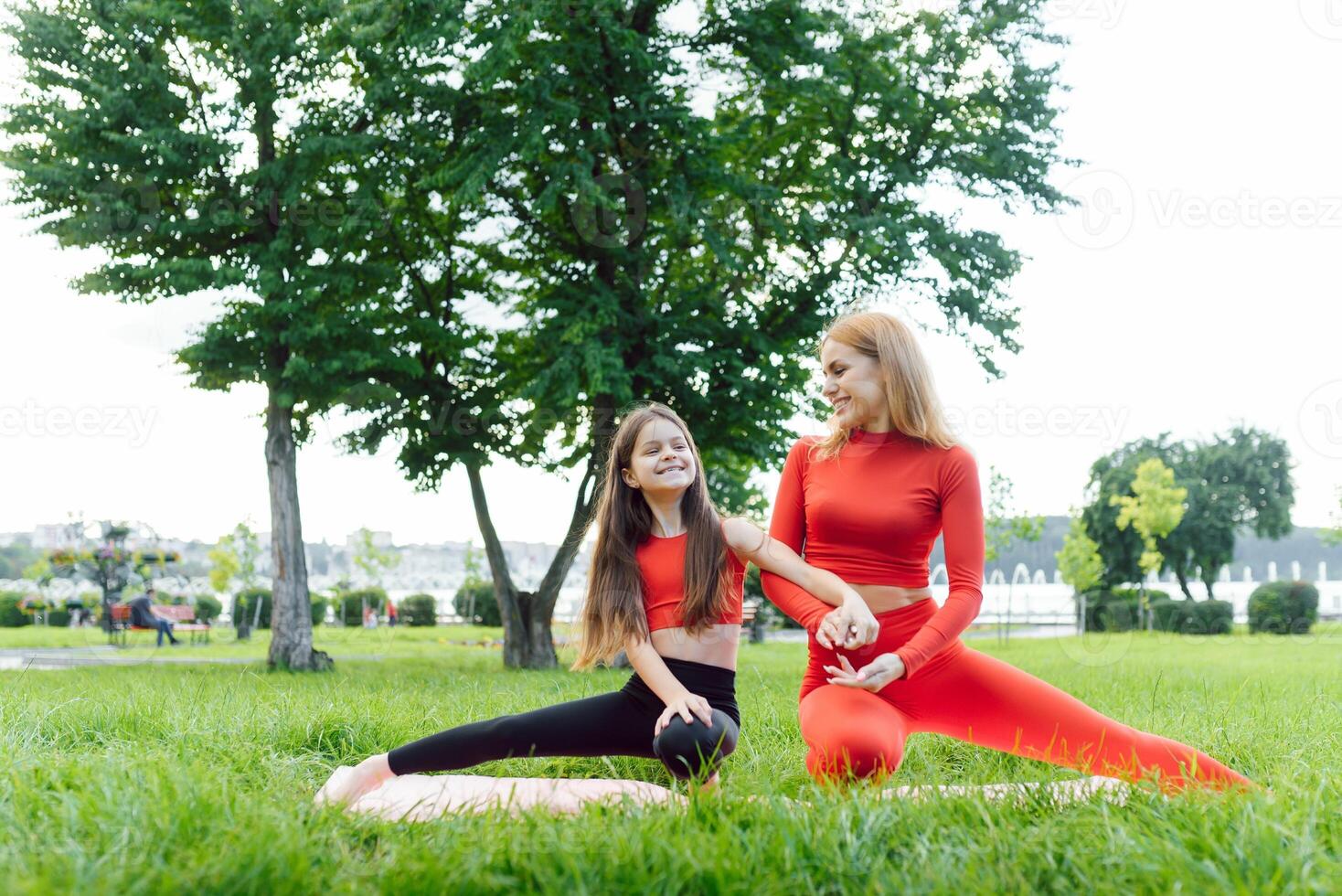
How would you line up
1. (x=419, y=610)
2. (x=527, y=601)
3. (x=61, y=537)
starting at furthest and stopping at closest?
1. (x=419, y=610)
2. (x=61, y=537)
3. (x=527, y=601)

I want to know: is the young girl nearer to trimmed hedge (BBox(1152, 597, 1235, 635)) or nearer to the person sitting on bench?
the person sitting on bench

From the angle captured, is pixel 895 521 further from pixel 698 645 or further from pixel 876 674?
pixel 698 645

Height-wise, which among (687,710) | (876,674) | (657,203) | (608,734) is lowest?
(608,734)

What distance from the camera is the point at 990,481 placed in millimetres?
31094

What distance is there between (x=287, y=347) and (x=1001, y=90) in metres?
10.1

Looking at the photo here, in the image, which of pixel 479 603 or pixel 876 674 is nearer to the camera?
pixel 876 674

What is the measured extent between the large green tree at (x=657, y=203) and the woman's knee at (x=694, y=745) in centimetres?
799

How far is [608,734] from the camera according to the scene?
158 inches

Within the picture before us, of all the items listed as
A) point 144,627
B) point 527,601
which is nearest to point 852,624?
point 527,601

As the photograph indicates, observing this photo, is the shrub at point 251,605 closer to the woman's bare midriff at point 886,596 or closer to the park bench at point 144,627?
the park bench at point 144,627

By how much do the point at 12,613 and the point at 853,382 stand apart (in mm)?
38183

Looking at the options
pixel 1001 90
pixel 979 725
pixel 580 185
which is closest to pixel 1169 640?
pixel 1001 90

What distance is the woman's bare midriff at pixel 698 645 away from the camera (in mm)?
4082

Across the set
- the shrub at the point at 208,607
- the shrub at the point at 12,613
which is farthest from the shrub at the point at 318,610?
the shrub at the point at 12,613
